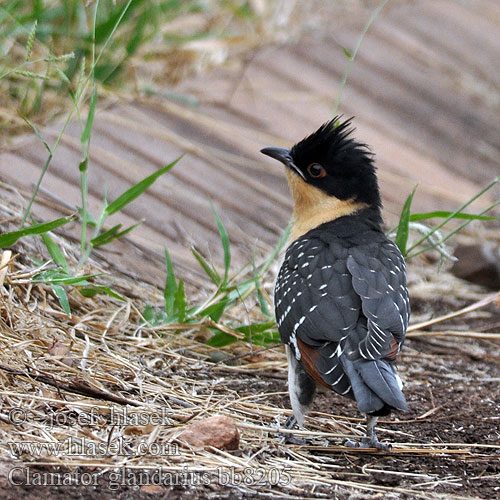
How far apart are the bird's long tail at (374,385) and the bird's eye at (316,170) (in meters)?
1.50

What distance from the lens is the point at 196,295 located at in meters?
5.34

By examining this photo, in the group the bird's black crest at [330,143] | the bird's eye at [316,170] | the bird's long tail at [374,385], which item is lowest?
the bird's long tail at [374,385]

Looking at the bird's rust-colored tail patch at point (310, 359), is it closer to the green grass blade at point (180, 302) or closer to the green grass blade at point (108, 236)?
the green grass blade at point (180, 302)

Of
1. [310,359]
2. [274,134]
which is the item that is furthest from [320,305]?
[274,134]

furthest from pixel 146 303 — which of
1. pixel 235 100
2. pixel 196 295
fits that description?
pixel 235 100

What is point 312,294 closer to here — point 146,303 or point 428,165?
point 146,303

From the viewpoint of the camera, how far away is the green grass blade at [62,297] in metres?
4.28

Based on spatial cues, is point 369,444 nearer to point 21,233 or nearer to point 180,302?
point 180,302

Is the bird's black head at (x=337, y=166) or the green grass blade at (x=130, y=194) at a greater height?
the bird's black head at (x=337, y=166)

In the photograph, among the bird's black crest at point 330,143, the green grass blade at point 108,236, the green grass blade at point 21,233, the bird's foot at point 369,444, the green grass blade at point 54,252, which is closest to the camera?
the bird's foot at point 369,444

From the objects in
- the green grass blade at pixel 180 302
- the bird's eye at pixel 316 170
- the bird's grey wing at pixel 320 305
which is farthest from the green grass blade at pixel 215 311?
the bird's eye at pixel 316 170

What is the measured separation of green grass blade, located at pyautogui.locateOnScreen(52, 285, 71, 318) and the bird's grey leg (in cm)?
136

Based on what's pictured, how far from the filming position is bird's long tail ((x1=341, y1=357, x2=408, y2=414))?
11.7 feet

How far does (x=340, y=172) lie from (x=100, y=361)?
1.66 m
